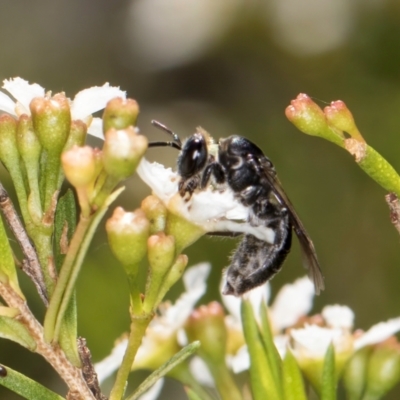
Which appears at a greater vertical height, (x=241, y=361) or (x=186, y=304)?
(x=186, y=304)

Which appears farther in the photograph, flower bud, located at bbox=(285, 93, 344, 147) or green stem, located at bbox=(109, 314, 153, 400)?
flower bud, located at bbox=(285, 93, 344, 147)

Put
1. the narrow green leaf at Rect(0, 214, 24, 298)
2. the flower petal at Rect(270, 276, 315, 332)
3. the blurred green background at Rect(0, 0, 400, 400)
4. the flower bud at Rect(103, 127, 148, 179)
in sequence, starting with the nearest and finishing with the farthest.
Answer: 1. the flower bud at Rect(103, 127, 148, 179)
2. the narrow green leaf at Rect(0, 214, 24, 298)
3. the flower petal at Rect(270, 276, 315, 332)
4. the blurred green background at Rect(0, 0, 400, 400)

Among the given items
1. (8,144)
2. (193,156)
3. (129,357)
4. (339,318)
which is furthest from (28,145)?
(339,318)

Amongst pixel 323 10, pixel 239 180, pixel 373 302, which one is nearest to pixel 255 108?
pixel 323 10

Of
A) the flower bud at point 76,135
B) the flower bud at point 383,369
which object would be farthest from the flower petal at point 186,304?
the flower bud at point 76,135

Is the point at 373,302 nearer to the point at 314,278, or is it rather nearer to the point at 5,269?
the point at 314,278

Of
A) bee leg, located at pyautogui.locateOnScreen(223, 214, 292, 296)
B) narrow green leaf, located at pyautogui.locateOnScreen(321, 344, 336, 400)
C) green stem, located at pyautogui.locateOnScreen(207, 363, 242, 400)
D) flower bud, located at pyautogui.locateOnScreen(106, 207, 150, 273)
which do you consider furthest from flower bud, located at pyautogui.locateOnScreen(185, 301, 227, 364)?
flower bud, located at pyautogui.locateOnScreen(106, 207, 150, 273)

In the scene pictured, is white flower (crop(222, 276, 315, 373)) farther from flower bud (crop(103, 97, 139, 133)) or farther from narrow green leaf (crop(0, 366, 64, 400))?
flower bud (crop(103, 97, 139, 133))

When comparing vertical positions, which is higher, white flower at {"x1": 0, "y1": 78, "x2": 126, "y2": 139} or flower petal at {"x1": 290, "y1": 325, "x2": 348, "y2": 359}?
white flower at {"x1": 0, "y1": 78, "x2": 126, "y2": 139}

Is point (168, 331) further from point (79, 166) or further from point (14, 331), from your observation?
point (79, 166)
